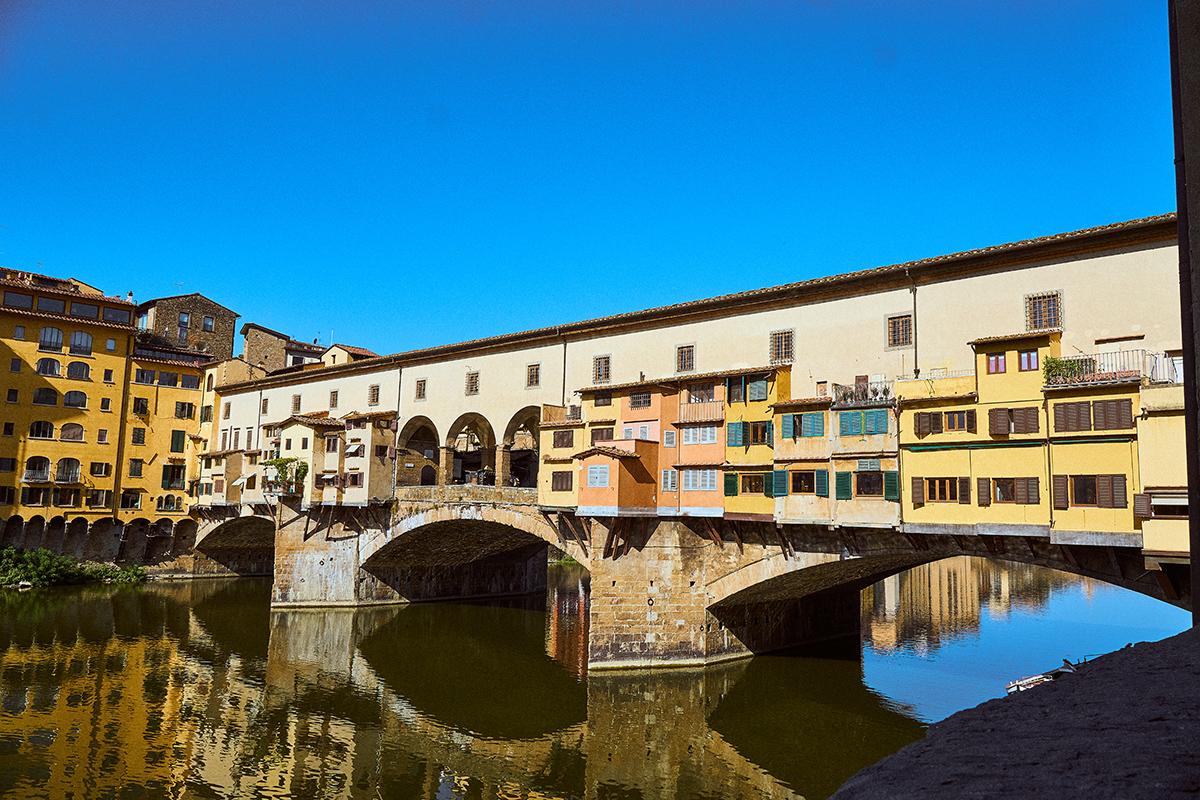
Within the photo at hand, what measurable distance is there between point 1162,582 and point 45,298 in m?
59.2

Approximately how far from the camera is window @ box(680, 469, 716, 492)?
94.5ft

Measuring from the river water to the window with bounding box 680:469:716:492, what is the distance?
6.47 metres

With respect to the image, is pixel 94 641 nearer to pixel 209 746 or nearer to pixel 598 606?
pixel 209 746

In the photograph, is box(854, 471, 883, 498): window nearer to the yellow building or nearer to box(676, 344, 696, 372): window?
the yellow building

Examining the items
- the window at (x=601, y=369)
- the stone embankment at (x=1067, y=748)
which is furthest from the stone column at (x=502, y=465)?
the stone embankment at (x=1067, y=748)

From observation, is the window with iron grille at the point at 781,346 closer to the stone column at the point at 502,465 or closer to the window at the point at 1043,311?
the window at the point at 1043,311

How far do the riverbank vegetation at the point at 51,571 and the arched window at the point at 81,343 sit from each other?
42.0 feet

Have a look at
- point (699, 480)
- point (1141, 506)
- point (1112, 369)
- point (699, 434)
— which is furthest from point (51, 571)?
point (1112, 369)

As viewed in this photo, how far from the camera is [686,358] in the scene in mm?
31594

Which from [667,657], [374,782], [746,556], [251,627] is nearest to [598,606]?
[667,657]

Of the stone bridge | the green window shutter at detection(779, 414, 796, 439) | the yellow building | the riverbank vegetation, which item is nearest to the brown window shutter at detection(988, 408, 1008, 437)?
the stone bridge

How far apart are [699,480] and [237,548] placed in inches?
1627

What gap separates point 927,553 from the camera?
2498cm

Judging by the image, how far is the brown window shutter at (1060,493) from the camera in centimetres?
2080
